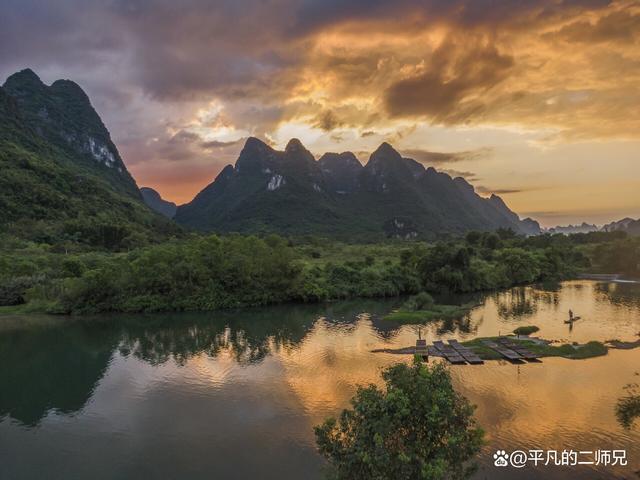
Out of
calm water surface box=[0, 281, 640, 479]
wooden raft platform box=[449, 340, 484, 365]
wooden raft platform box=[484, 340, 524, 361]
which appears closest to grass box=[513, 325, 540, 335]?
calm water surface box=[0, 281, 640, 479]

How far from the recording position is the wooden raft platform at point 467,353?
2844cm

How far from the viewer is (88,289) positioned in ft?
156

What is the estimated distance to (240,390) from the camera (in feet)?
83.9

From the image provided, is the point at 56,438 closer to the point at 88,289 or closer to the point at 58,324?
the point at 58,324

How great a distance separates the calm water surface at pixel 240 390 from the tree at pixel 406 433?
590 centimetres

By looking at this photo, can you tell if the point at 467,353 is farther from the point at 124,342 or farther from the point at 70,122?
the point at 70,122

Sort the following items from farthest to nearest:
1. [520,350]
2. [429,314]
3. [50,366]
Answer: [429,314] < [50,366] < [520,350]

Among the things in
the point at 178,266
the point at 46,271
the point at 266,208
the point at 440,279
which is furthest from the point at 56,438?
the point at 266,208

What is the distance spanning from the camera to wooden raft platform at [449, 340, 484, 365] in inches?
1120

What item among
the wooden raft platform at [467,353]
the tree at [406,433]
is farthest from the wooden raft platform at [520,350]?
the tree at [406,433]

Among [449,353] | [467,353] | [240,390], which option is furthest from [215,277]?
[467,353]

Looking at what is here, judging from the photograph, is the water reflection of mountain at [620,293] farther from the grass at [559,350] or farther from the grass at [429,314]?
the grass at [559,350]

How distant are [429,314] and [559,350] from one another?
1466cm

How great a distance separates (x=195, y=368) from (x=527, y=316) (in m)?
30.8
